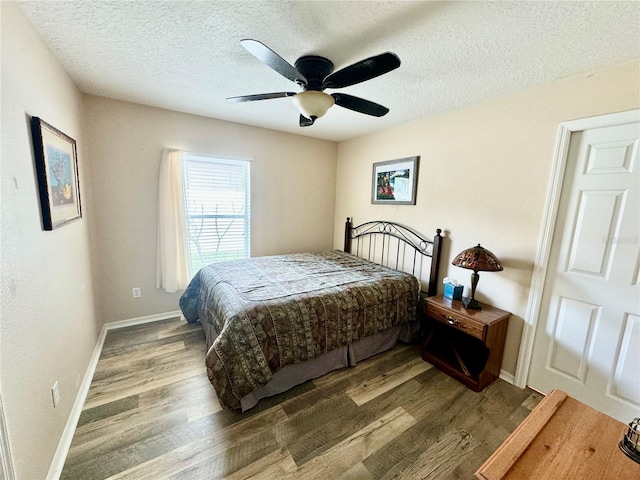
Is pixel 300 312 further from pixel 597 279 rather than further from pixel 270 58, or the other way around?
pixel 597 279

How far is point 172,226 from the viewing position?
2984 millimetres

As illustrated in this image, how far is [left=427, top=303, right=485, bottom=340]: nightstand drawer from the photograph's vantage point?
6.73 feet

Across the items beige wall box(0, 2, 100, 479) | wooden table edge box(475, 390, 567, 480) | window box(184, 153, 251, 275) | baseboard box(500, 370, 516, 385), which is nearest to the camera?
wooden table edge box(475, 390, 567, 480)

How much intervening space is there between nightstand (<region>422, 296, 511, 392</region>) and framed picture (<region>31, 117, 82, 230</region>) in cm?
288

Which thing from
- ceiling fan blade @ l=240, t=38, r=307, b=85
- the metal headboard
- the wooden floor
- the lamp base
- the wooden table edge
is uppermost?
ceiling fan blade @ l=240, t=38, r=307, b=85

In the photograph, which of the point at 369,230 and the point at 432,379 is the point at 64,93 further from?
the point at 432,379

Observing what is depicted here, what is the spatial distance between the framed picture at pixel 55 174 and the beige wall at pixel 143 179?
676 mm

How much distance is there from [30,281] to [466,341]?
3207 mm

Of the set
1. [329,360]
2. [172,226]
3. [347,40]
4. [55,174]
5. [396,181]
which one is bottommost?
[329,360]

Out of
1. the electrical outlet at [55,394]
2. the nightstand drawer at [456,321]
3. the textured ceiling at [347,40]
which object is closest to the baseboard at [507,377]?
the nightstand drawer at [456,321]

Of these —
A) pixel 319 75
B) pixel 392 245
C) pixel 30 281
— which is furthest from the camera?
pixel 392 245

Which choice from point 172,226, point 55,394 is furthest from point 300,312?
point 172,226

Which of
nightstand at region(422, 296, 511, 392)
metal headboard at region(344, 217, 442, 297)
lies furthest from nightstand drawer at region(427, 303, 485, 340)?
metal headboard at region(344, 217, 442, 297)

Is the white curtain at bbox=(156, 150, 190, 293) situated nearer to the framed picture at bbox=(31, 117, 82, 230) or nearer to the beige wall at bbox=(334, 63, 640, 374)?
the framed picture at bbox=(31, 117, 82, 230)
